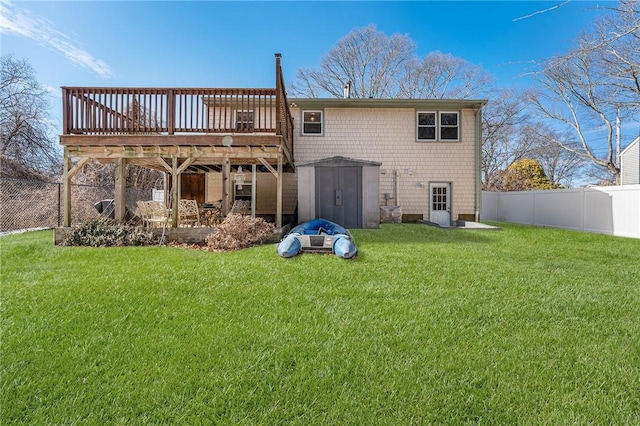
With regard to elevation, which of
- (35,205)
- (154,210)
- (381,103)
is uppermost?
(381,103)

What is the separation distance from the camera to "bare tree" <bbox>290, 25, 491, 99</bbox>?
1919cm

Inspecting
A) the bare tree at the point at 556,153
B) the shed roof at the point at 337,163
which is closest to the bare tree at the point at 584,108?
the bare tree at the point at 556,153

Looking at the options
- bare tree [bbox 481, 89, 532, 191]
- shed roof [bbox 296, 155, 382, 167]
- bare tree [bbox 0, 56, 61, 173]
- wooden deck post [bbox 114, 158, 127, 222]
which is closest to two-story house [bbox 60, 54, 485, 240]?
shed roof [bbox 296, 155, 382, 167]

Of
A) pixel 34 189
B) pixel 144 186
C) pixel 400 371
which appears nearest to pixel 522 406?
pixel 400 371

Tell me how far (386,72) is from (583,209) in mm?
13886

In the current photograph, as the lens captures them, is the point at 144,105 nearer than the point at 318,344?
No

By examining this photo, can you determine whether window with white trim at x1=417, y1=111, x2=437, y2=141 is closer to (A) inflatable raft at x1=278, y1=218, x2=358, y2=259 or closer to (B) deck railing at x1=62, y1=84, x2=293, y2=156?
(B) deck railing at x1=62, y1=84, x2=293, y2=156

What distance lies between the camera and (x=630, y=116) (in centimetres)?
1523

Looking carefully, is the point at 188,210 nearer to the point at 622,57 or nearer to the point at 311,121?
the point at 311,121

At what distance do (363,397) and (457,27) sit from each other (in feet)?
54.4

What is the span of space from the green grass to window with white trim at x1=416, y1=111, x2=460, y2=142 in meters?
7.78

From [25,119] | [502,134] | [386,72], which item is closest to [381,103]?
[386,72]

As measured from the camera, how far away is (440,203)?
11422mm

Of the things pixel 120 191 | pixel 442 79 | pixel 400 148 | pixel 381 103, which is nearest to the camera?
pixel 120 191
